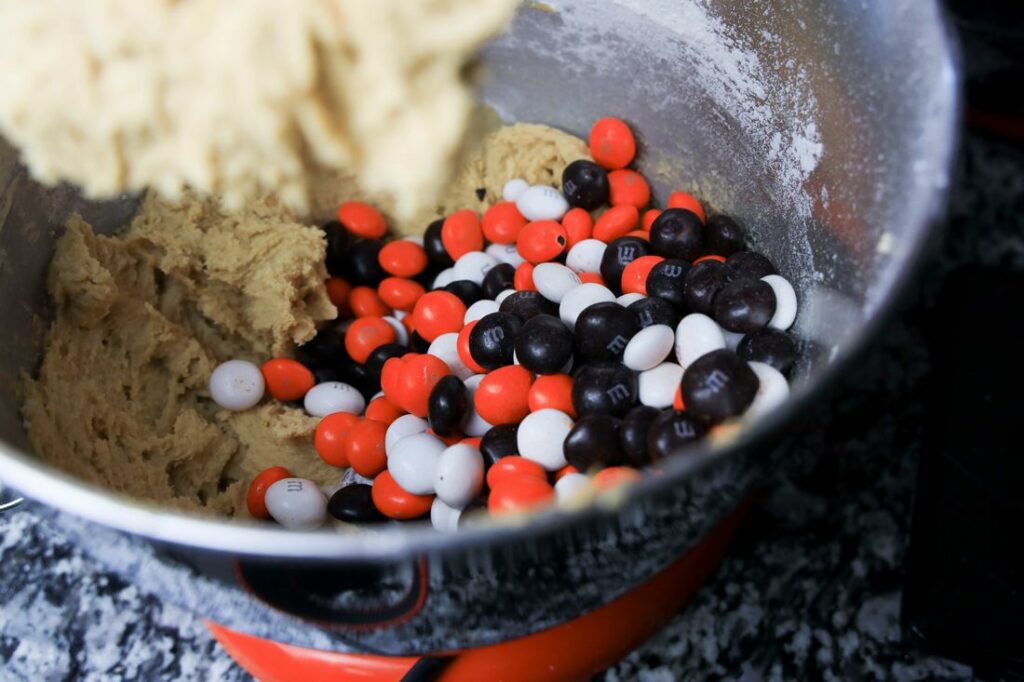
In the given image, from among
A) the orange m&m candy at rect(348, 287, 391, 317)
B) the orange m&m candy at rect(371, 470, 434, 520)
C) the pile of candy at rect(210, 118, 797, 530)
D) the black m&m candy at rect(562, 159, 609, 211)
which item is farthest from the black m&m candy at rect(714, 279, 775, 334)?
the orange m&m candy at rect(348, 287, 391, 317)

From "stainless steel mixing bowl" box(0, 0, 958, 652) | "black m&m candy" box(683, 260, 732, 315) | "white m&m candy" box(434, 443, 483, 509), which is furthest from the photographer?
"black m&m candy" box(683, 260, 732, 315)

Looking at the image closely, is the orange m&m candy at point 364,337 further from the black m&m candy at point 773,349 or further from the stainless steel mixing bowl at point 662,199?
the black m&m candy at point 773,349

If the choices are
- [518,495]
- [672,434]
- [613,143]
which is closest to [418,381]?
[518,495]

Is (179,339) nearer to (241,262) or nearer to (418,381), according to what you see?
(241,262)

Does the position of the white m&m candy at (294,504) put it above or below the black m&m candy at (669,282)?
below

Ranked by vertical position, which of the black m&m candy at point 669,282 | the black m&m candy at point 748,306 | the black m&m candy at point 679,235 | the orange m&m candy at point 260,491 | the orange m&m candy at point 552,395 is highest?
the black m&m candy at point 748,306

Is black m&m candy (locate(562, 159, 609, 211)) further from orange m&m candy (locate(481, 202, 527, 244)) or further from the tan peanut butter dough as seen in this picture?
the tan peanut butter dough

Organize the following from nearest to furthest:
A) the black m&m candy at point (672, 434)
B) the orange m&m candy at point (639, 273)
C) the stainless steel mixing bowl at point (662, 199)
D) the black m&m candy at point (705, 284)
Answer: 1. the stainless steel mixing bowl at point (662, 199)
2. the black m&m candy at point (672, 434)
3. the black m&m candy at point (705, 284)
4. the orange m&m candy at point (639, 273)

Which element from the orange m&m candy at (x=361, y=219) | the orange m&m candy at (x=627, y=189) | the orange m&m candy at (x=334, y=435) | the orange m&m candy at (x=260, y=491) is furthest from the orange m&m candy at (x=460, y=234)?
the orange m&m candy at (x=260, y=491)
